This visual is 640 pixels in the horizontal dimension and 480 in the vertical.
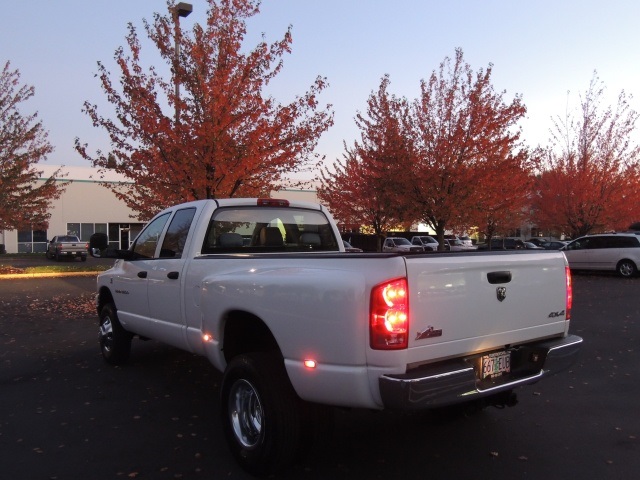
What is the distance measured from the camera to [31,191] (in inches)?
859

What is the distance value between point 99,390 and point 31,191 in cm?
1914

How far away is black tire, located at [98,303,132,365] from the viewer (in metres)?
6.47

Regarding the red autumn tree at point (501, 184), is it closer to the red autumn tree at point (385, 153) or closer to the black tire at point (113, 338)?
the red autumn tree at point (385, 153)

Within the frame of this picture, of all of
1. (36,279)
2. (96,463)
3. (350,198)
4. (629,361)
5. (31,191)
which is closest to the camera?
(96,463)

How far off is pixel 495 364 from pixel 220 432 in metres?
2.35

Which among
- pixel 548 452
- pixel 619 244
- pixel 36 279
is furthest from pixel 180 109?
pixel 619 244

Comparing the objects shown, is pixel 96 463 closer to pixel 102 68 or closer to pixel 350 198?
pixel 102 68

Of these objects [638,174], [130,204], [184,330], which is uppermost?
[638,174]

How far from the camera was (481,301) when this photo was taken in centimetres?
335

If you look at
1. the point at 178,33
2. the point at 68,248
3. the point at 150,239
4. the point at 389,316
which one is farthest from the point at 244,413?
the point at 68,248

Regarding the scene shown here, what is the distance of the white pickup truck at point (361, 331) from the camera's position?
2965 mm

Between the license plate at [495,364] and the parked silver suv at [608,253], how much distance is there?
17204 millimetres

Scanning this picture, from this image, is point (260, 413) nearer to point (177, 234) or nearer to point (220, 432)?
point (220, 432)

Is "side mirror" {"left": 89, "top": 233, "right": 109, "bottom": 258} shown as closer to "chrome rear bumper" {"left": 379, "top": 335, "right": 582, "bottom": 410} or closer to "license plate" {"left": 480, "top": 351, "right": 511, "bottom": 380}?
"chrome rear bumper" {"left": 379, "top": 335, "right": 582, "bottom": 410}
